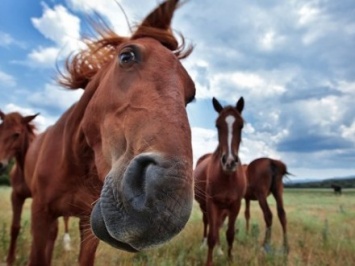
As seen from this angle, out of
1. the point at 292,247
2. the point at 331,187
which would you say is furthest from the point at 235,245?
the point at 331,187

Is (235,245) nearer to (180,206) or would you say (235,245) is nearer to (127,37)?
(127,37)

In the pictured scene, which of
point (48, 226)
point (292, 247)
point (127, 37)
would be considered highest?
point (127, 37)

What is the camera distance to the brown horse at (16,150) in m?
7.06

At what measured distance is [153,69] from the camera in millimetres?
2316

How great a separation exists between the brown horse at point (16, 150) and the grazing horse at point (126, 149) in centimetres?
345

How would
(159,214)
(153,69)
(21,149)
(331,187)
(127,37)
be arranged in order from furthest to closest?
(331,187)
(21,149)
(127,37)
(153,69)
(159,214)

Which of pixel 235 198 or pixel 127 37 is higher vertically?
pixel 127 37

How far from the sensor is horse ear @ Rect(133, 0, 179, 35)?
9.47 ft

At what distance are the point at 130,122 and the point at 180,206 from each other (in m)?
0.63

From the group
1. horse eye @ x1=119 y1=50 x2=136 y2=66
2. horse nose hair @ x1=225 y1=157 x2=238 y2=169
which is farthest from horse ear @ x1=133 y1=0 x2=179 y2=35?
horse nose hair @ x1=225 y1=157 x2=238 y2=169

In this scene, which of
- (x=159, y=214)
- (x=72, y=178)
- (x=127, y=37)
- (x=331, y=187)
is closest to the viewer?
(x=159, y=214)

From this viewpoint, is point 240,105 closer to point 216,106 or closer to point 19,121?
point 216,106

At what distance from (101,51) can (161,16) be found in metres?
0.73

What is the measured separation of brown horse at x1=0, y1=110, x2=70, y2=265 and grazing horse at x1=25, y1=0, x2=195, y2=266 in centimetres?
345
